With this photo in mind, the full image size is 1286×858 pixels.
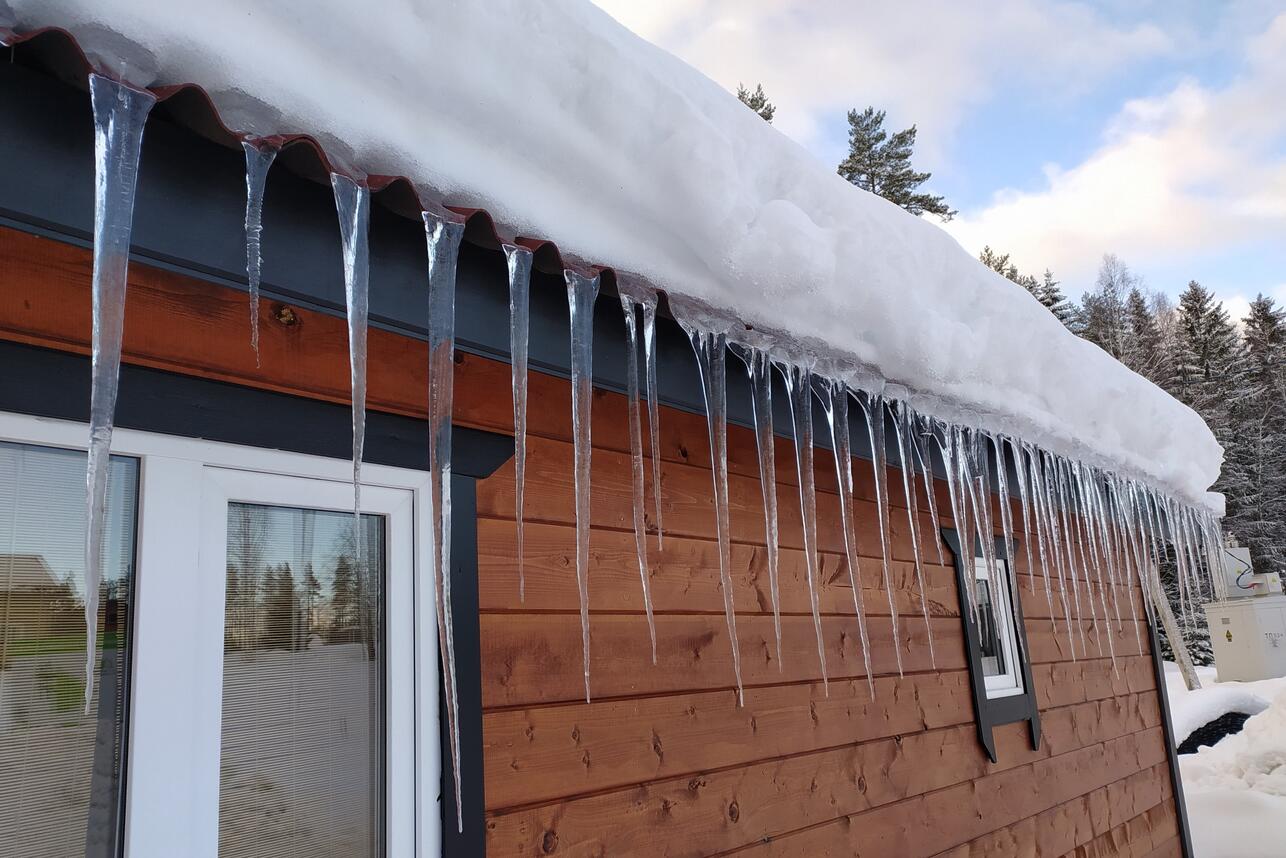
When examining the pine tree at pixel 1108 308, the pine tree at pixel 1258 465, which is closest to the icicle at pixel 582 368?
the pine tree at pixel 1258 465

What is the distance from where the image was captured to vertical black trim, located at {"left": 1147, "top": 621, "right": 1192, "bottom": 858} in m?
4.94

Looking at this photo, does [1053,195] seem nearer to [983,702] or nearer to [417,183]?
[983,702]

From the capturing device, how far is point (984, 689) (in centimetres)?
336

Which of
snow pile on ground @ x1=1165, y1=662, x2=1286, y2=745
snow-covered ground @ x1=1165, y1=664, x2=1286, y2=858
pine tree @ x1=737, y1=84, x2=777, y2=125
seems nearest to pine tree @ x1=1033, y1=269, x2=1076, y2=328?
pine tree @ x1=737, y1=84, x2=777, y2=125

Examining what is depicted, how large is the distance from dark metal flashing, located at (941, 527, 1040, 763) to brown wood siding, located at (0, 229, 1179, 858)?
53mm

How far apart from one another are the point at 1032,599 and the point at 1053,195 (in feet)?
112

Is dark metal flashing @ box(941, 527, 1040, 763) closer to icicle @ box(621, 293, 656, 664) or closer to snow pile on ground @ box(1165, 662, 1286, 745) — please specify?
icicle @ box(621, 293, 656, 664)

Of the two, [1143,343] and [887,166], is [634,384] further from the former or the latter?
[1143,343]

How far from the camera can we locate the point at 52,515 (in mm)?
1127

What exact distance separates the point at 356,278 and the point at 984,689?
123 inches

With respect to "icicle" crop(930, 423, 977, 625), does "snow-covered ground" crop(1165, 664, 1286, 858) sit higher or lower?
lower

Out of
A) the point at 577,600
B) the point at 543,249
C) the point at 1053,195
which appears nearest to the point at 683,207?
the point at 543,249

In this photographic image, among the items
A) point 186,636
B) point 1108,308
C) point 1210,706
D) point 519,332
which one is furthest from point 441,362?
point 1108,308

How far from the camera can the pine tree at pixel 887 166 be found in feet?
58.2
